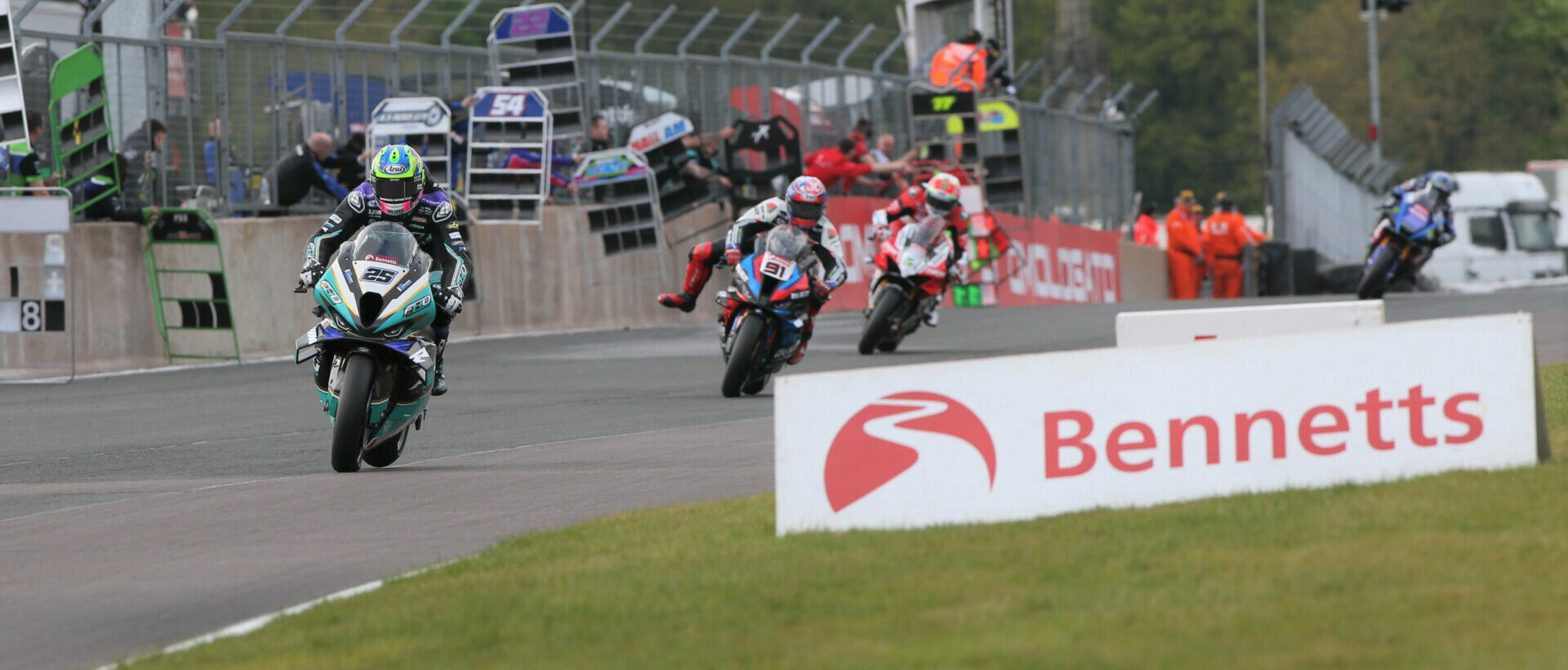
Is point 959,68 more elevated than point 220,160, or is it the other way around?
point 959,68

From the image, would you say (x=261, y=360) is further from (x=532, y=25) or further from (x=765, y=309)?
(x=765, y=309)

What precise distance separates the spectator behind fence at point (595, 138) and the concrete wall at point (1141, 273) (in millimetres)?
13599

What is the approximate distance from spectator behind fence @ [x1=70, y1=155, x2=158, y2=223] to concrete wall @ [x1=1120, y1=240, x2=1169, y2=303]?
2005 centimetres

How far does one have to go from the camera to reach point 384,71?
20703mm

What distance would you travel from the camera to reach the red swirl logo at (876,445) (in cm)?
686

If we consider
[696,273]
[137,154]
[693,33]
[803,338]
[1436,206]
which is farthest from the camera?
[693,33]

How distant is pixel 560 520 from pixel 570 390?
279 inches

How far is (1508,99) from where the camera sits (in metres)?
67.8

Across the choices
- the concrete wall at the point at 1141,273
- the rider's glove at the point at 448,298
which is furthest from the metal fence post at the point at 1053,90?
the rider's glove at the point at 448,298

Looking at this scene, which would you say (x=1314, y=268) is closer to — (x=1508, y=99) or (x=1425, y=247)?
(x=1425, y=247)

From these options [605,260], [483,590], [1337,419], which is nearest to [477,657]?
[483,590]

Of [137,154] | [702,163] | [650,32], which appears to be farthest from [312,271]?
[650,32]

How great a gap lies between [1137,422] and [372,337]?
12.6 ft

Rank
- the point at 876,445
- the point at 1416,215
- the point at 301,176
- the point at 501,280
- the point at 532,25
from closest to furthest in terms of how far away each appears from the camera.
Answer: the point at 876,445 < the point at 301,176 < the point at 501,280 < the point at 532,25 < the point at 1416,215
